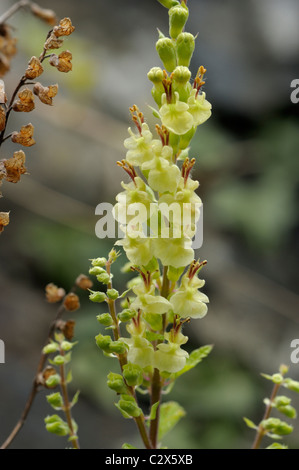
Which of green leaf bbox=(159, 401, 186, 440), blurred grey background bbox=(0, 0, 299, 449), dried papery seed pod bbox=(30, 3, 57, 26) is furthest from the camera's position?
blurred grey background bbox=(0, 0, 299, 449)

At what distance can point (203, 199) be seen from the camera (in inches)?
95.5

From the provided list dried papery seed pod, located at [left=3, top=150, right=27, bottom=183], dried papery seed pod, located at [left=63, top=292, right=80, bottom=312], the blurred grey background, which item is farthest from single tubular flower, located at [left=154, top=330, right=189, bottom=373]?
the blurred grey background

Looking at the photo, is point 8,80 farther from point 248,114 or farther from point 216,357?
point 216,357

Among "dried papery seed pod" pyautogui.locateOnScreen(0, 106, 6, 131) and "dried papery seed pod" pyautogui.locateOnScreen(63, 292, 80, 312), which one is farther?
"dried papery seed pod" pyautogui.locateOnScreen(63, 292, 80, 312)

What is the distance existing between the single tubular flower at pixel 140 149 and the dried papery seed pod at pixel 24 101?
10 cm

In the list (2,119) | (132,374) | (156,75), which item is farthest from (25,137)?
(132,374)

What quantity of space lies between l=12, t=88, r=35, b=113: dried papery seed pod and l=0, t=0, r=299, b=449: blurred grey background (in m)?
1.57

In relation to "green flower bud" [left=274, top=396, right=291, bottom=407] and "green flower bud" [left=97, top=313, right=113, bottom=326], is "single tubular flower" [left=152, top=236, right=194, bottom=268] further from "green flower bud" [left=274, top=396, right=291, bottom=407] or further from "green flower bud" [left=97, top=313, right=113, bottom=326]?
"green flower bud" [left=274, top=396, right=291, bottom=407]

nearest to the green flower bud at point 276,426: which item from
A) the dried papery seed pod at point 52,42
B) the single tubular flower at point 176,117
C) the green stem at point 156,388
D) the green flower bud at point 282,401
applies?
the green flower bud at point 282,401

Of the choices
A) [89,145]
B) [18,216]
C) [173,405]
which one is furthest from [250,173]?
[173,405]

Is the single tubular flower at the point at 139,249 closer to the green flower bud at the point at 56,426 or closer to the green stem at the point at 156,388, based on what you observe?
the green stem at the point at 156,388

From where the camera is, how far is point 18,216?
8.08 feet

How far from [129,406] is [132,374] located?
0.10ft

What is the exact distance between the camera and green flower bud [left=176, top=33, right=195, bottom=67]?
484 mm
